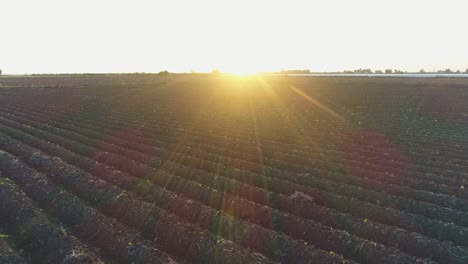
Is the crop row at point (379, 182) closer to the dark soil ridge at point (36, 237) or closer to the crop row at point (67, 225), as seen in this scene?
the crop row at point (67, 225)

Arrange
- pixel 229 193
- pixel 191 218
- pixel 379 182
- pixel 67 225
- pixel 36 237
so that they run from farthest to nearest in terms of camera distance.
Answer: pixel 379 182
pixel 229 193
pixel 191 218
pixel 67 225
pixel 36 237

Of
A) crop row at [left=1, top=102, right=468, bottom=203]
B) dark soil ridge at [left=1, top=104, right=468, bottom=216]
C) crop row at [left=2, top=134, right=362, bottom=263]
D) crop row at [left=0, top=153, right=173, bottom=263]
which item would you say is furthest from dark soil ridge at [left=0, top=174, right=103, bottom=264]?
crop row at [left=1, top=102, right=468, bottom=203]

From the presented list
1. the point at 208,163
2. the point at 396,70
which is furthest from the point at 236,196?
the point at 396,70

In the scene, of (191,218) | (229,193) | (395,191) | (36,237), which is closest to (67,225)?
(36,237)

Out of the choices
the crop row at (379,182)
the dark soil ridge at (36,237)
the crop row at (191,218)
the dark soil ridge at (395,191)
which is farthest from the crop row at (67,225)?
the crop row at (379,182)

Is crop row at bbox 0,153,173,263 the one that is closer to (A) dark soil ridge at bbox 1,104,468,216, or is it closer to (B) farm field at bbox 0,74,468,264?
(B) farm field at bbox 0,74,468,264

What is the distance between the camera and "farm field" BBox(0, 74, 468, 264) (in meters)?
6.77

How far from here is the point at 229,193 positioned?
941 cm

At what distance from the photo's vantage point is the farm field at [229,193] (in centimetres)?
677

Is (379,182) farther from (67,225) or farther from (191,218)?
(67,225)

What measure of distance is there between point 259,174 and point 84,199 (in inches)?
194

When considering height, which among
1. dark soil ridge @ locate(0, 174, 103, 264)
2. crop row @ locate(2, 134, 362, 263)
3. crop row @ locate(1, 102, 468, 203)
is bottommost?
crop row @ locate(1, 102, 468, 203)

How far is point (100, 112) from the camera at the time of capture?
24.6 m

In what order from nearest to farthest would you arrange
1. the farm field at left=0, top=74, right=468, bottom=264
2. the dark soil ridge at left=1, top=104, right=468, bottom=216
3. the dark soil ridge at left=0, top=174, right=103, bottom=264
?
the dark soil ridge at left=0, top=174, right=103, bottom=264
the farm field at left=0, top=74, right=468, bottom=264
the dark soil ridge at left=1, top=104, right=468, bottom=216
